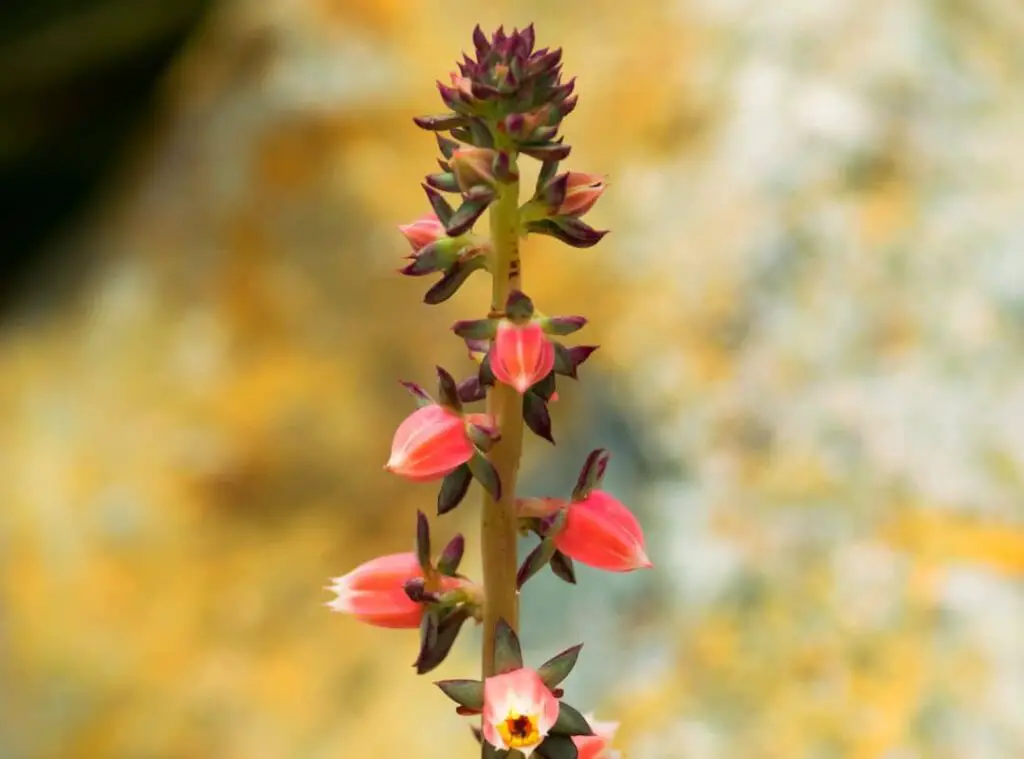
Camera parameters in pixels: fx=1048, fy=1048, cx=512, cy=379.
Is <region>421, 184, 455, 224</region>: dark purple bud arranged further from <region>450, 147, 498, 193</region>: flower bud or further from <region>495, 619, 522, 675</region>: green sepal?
<region>495, 619, 522, 675</region>: green sepal

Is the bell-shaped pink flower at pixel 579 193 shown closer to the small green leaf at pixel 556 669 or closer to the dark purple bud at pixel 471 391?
the dark purple bud at pixel 471 391

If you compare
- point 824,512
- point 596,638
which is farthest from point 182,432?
Result: point 824,512

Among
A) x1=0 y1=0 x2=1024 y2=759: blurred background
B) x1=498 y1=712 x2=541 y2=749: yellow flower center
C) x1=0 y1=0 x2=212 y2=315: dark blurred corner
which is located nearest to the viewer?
x1=498 y1=712 x2=541 y2=749: yellow flower center

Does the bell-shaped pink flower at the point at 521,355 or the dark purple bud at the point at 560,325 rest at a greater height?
the dark purple bud at the point at 560,325

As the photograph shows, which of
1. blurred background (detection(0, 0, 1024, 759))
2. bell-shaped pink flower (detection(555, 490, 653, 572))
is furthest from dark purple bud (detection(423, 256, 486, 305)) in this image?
blurred background (detection(0, 0, 1024, 759))

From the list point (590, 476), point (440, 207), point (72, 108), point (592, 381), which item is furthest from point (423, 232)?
point (72, 108)

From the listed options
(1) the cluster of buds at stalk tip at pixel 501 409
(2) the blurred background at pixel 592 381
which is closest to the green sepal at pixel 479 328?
(1) the cluster of buds at stalk tip at pixel 501 409

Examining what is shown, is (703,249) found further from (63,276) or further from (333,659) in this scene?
(63,276)
